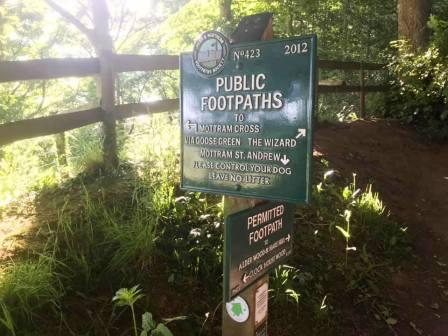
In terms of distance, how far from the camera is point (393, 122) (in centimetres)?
985

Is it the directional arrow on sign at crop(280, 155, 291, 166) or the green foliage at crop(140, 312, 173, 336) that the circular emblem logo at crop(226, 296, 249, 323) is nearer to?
the green foliage at crop(140, 312, 173, 336)

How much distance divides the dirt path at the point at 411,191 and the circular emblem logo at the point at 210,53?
2.96m

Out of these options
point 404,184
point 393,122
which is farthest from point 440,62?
point 404,184

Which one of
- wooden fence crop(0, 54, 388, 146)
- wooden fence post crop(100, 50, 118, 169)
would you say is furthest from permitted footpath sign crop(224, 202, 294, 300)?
wooden fence post crop(100, 50, 118, 169)

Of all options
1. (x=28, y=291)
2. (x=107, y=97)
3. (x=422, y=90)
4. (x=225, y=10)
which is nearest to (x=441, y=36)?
(x=422, y=90)

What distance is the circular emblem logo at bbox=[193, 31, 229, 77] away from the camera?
2.10 metres

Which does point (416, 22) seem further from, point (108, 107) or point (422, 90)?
point (108, 107)

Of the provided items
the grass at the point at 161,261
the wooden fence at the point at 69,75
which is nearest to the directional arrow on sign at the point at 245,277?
the grass at the point at 161,261

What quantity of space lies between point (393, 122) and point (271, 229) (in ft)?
27.9

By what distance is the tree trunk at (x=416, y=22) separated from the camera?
34.1 feet

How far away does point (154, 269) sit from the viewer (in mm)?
3424

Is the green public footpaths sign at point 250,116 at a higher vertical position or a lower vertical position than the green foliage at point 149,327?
higher

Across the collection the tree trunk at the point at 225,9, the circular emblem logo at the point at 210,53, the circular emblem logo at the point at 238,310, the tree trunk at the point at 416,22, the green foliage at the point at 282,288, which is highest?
the tree trunk at the point at 225,9

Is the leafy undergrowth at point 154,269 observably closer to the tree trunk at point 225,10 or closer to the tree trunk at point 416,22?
the tree trunk at point 416,22
